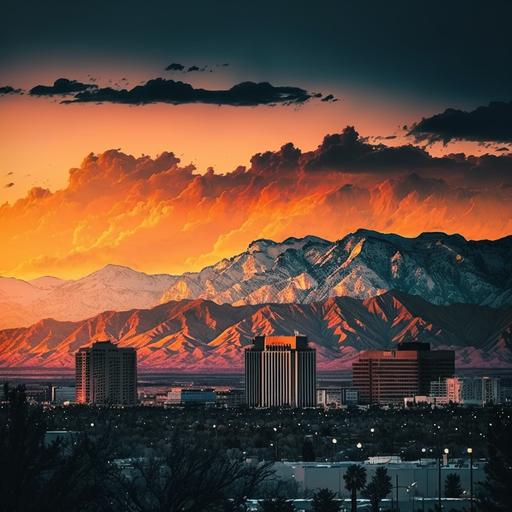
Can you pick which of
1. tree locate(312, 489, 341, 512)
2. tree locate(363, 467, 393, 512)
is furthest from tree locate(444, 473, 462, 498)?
tree locate(312, 489, 341, 512)

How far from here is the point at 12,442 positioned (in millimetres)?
65188

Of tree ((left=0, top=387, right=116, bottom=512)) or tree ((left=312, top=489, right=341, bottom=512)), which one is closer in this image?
tree ((left=0, top=387, right=116, bottom=512))

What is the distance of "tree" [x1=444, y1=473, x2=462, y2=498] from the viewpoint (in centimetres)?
13850

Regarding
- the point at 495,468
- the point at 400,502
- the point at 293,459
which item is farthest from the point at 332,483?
the point at 495,468

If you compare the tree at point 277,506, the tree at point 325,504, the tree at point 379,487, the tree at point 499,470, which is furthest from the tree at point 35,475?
the tree at point 379,487

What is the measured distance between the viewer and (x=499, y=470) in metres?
95.1

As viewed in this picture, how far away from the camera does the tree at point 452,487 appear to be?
13850 cm

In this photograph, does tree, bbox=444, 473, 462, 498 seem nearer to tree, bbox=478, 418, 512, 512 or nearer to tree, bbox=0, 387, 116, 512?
tree, bbox=478, 418, 512, 512

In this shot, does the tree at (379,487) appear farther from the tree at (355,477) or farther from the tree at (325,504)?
the tree at (325,504)

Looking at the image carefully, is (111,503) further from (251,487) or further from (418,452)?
(418,452)

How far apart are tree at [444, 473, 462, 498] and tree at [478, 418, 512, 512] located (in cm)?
3389

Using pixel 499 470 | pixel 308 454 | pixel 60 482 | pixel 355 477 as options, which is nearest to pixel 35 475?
pixel 60 482

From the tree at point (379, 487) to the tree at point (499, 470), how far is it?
25951mm

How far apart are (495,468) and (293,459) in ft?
315
